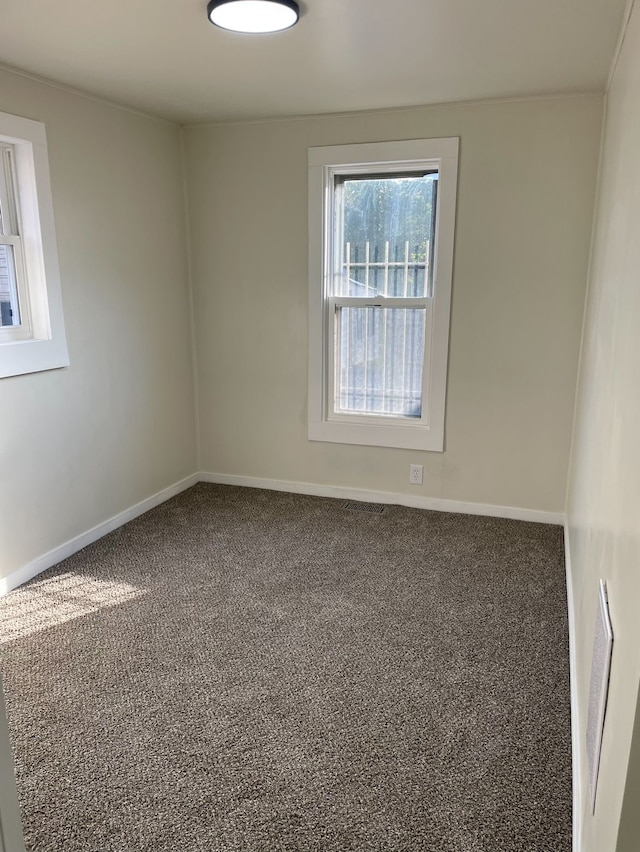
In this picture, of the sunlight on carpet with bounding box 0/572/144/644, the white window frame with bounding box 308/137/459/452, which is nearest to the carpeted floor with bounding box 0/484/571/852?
the sunlight on carpet with bounding box 0/572/144/644

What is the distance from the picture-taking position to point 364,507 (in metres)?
4.09

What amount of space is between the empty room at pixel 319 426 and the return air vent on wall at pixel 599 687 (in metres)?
0.02

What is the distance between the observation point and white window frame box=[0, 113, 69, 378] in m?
2.97

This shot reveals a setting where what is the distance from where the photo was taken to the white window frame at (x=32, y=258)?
2.97 metres

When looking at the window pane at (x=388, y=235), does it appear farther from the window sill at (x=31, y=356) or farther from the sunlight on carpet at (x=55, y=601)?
the sunlight on carpet at (x=55, y=601)

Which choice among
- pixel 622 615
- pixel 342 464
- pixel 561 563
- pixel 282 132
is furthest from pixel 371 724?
pixel 282 132

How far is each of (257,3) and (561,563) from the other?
2.86 m

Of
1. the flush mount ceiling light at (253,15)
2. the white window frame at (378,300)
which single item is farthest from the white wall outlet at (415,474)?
the flush mount ceiling light at (253,15)

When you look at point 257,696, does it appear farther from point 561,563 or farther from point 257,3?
point 257,3

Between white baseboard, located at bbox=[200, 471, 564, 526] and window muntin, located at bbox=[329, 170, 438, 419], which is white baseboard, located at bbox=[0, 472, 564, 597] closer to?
white baseboard, located at bbox=[200, 471, 564, 526]

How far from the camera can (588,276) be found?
341cm

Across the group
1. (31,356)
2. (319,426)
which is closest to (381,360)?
(319,426)

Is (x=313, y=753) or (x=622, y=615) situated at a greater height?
(x=622, y=615)

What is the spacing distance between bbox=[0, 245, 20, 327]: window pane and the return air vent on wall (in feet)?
9.37
